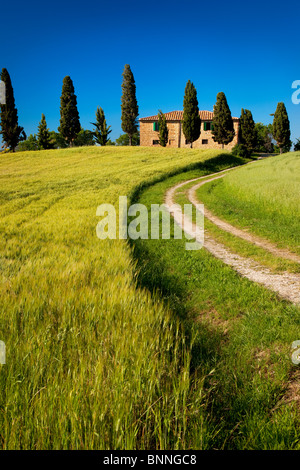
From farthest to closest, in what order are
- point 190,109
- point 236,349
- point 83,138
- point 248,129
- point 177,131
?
point 83,138, point 177,131, point 248,129, point 190,109, point 236,349

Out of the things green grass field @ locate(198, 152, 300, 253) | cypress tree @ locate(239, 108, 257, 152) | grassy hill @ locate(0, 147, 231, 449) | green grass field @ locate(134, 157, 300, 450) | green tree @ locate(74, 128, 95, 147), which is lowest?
green grass field @ locate(134, 157, 300, 450)

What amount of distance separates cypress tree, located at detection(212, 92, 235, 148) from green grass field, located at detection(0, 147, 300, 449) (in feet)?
166

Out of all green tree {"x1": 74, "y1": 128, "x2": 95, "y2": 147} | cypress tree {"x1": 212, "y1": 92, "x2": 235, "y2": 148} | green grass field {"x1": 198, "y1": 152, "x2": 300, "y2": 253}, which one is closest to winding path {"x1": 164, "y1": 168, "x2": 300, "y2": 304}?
green grass field {"x1": 198, "y1": 152, "x2": 300, "y2": 253}

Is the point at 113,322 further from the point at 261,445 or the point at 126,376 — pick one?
the point at 261,445

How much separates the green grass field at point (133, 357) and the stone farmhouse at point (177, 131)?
2543 inches

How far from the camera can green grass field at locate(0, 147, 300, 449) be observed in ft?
5.94

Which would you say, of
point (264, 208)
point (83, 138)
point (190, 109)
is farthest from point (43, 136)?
point (264, 208)

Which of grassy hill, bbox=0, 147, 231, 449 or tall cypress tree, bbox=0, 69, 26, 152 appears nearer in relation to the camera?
grassy hill, bbox=0, 147, 231, 449

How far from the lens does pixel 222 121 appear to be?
50.2m

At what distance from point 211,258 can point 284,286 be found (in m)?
2.20

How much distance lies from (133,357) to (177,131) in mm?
69607

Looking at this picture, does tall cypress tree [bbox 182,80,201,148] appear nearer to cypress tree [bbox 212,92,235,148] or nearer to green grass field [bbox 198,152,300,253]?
cypress tree [bbox 212,92,235,148]

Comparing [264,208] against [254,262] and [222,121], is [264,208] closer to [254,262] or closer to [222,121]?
[254,262]
